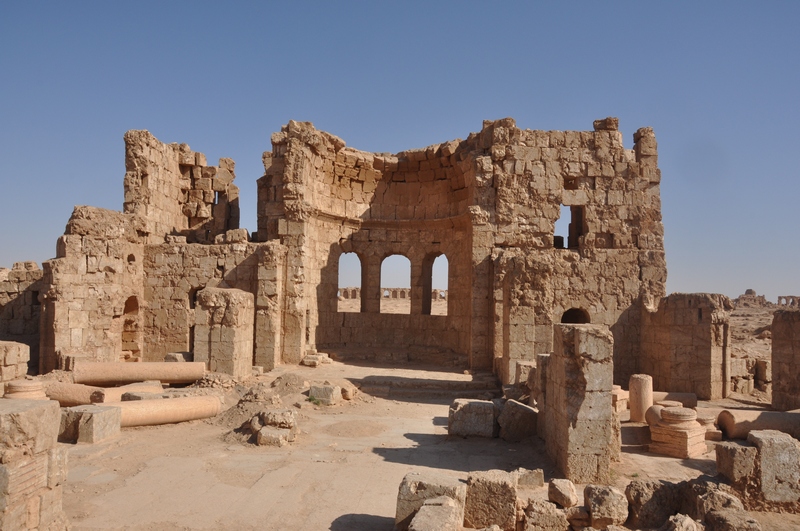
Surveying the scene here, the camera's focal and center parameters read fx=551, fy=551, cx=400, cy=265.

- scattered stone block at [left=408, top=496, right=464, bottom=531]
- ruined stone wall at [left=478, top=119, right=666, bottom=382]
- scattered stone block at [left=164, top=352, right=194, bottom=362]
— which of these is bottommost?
scattered stone block at [left=408, top=496, right=464, bottom=531]

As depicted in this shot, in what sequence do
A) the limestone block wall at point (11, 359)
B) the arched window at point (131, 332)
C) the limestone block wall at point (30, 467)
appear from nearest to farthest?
the limestone block wall at point (30, 467), the limestone block wall at point (11, 359), the arched window at point (131, 332)

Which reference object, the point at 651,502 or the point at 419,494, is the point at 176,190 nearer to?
the point at 419,494

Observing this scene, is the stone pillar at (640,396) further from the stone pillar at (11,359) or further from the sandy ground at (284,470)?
the stone pillar at (11,359)

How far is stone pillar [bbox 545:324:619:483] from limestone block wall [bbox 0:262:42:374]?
15578 mm

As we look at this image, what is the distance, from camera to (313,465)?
328 inches

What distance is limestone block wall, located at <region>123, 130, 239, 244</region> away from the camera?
56.5 feet

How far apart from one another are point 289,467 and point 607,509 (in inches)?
177

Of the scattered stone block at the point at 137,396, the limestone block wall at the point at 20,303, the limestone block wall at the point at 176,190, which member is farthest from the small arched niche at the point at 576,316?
the limestone block wall at the point at 20,303

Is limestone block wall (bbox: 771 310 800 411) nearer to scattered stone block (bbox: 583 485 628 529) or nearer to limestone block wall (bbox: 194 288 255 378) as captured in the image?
scattered stone block (bbox: 583 485 628 529)

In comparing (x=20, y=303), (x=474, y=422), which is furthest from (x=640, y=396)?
(x=20, y=303)

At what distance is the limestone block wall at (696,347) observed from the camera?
13.4 meters

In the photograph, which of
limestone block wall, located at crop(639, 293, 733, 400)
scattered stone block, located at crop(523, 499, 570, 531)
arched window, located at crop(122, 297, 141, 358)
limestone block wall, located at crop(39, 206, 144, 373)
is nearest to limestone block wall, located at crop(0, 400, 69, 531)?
scattered stone block, located at crop(523, 499, 570, 531)

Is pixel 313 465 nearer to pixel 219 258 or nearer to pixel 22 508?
pixel 22 508

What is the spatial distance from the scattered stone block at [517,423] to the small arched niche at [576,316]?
616cm
